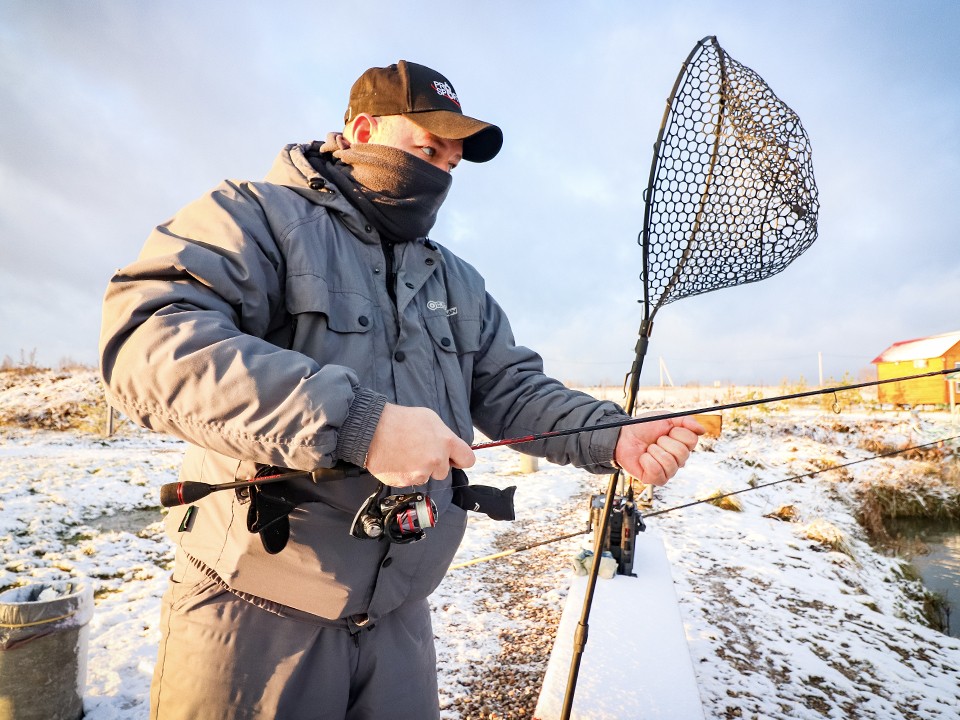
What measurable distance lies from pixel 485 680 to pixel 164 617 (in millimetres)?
2859

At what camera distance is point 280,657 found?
1409mm

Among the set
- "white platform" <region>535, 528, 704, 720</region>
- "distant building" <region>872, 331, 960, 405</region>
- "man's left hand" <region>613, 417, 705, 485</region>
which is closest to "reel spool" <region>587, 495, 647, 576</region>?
"white platform" <region>535, 528, 704, 720</region>

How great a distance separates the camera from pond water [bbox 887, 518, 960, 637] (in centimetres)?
714

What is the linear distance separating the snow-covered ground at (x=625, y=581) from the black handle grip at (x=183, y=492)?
8.98 feet

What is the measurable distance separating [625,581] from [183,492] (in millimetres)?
4085

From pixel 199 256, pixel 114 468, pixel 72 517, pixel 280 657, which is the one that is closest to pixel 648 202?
pixel 199 256

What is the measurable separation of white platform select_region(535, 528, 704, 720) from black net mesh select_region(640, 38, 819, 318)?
7.53 feet

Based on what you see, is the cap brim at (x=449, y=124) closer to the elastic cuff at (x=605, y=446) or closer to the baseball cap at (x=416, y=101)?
the baseball cap at (x=416, y=101)

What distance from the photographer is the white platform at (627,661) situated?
2812 mm

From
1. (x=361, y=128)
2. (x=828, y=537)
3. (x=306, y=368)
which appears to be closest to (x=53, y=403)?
(x=361, y=128)

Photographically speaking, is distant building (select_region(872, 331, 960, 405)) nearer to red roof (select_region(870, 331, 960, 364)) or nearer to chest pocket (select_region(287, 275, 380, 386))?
red roof (select_region(870, 331, 960, 364))

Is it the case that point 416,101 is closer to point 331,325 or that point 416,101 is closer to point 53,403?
point 331,325

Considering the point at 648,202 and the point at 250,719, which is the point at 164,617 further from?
the point at 648,202

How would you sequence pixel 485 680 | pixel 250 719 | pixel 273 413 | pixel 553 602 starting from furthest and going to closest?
pixel 553 602 → pixel 485 680 → pixel 250 719 → pixel 273 413
